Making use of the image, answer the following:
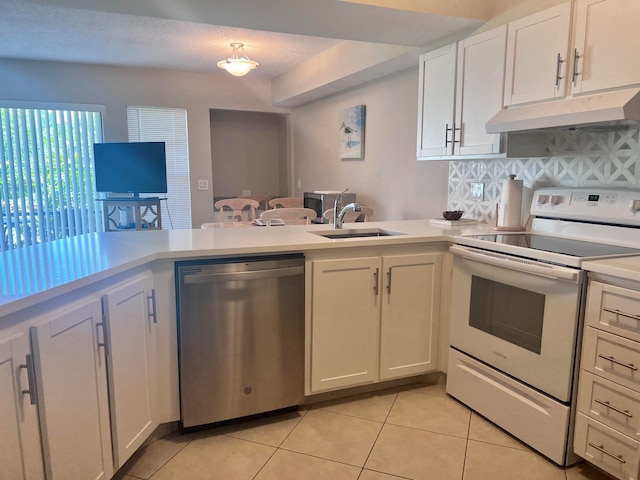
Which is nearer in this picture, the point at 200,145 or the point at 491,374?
the point at 491,374

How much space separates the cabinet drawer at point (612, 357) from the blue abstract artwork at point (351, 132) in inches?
125

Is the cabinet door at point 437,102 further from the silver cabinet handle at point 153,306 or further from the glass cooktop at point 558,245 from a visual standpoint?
the silver cabinet handle at point 153,306

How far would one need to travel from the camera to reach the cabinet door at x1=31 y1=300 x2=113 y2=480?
1.27 m

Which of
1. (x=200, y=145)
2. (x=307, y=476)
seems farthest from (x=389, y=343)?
(x=200, y=145)

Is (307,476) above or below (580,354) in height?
below

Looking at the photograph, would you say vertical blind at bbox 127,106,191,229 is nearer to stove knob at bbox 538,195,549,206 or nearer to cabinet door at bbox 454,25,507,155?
cabinet door at bbox 454,25,507,155

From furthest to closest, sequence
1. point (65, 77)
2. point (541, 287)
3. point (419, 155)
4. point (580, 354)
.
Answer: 1. point (65, 77)
2. point (419, 155)
3. point (541, 287)
4. point (580, 354)

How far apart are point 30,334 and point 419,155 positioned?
100 inches

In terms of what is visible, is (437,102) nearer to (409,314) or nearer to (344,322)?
(409,314)

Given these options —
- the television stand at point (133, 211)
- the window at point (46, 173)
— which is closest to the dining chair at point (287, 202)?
the television stand at point (133, 211)

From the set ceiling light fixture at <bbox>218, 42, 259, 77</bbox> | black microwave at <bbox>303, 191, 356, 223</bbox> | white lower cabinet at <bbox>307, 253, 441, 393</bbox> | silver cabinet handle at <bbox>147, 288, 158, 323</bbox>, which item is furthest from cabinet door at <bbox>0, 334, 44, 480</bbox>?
ceiling light fixture at <bbox>218, 42, 259, 77</bbox>

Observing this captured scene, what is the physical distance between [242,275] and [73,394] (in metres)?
0.81

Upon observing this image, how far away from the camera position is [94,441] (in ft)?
4.98

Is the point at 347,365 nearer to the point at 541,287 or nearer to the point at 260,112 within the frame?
the point at 541,287
